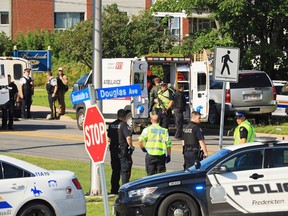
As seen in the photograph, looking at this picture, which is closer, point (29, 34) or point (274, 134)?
point (274, 134)

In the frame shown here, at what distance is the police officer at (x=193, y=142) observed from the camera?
15.4 metres

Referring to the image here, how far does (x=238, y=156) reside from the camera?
12.9m

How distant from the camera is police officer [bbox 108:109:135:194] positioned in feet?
51.5

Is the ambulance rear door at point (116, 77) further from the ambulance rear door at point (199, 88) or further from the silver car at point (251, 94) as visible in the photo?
the silver car at point (251, 94)

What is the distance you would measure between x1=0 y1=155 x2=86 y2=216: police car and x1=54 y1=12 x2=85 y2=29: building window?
5899 cm

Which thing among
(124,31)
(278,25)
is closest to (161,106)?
(278,25)

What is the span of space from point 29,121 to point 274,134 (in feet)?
30.9

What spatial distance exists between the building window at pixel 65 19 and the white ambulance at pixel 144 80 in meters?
42.6

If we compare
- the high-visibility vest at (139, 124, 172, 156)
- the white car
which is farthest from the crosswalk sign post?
the white car

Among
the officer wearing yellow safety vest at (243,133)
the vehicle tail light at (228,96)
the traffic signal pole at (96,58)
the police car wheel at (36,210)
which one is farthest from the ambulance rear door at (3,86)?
the police car wheel at (36,210)

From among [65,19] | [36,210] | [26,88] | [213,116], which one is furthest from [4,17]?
[36,210]

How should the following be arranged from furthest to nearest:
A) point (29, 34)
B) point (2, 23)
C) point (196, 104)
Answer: point (2, 23) < point (29, 34) < point (196, 104)

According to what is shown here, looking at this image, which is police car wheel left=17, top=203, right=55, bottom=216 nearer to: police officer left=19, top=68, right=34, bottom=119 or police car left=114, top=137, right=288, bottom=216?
police car left=114, top=137, right=288, bottom=216

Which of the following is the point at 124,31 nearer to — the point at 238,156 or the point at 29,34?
the point at 29,34
